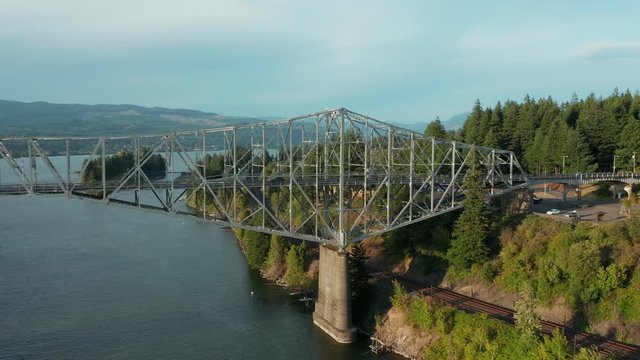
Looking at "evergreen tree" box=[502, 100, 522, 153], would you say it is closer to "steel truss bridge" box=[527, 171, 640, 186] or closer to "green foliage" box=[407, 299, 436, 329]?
"steel truss bridge" box=[527, 171, 640, 186]

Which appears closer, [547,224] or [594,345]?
[594,345]

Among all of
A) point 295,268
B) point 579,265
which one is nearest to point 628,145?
point 579,265

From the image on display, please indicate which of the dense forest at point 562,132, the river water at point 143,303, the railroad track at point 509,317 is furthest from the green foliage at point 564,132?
the river water at point 143,303

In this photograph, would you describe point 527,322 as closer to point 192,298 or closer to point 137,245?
point 192,298

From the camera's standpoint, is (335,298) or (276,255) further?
(276,255)

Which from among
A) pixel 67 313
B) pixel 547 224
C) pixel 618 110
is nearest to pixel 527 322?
pixel 547 224

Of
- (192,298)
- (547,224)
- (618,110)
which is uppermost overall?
(618,110)

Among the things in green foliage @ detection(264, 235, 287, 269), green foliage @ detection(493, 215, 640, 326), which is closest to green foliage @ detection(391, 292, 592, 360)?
green foliage @ detection(493, 215, 640, 326)

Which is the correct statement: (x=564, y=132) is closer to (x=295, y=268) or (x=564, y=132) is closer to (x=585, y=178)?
(x=585, y=178)
